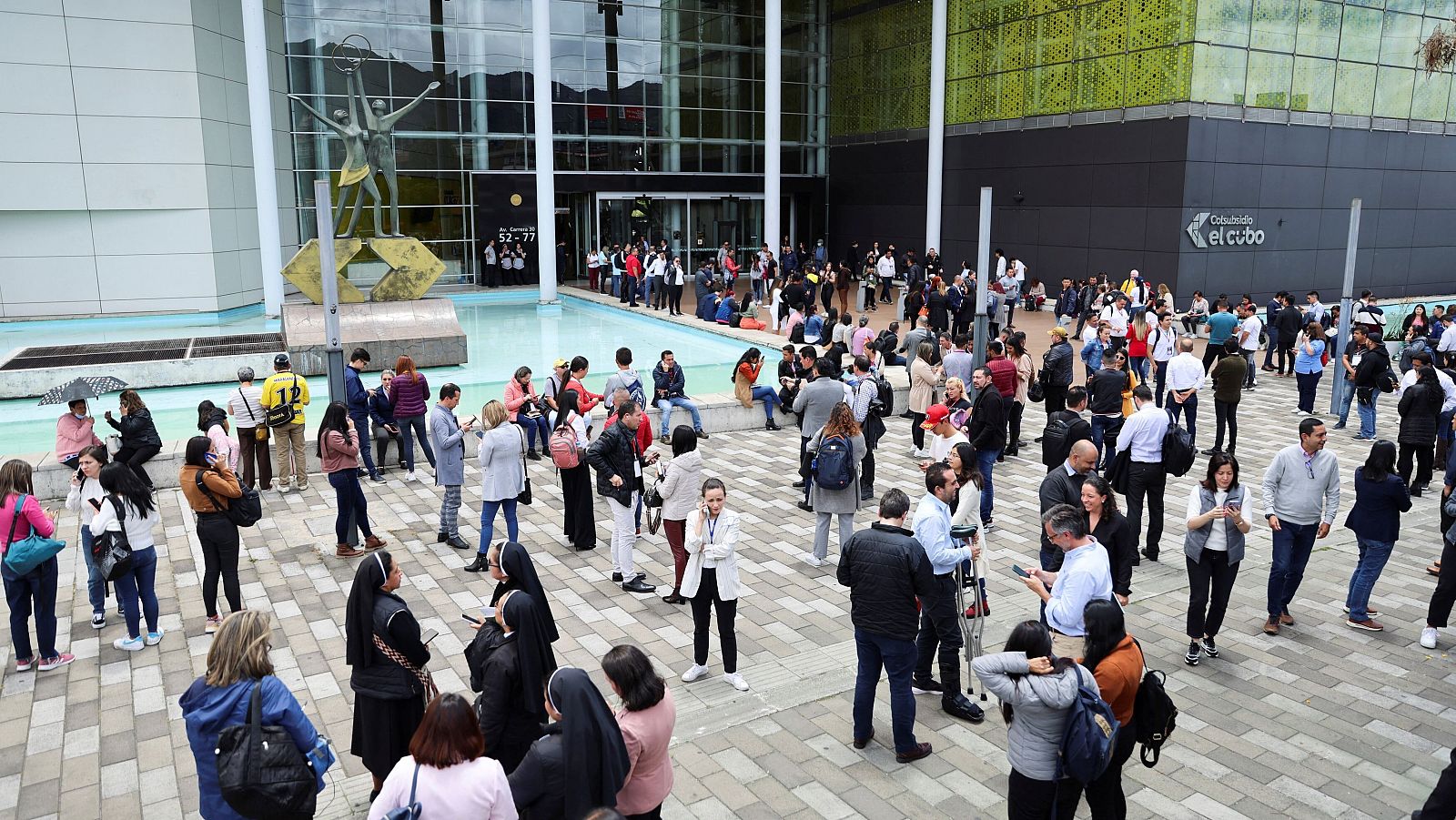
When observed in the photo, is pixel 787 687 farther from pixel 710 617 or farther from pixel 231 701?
pixel 231 701

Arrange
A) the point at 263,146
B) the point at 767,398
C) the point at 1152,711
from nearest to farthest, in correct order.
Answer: the point at 1152,711
the point at 767,398
the point at 263,146

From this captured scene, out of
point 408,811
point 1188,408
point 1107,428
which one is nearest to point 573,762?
point 408,811

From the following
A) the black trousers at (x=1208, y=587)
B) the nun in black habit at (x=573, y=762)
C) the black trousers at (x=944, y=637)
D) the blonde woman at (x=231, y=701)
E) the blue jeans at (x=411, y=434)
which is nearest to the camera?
the nun in black habit at (x=573, y=762)

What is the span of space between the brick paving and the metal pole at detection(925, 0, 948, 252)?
22.8 metres

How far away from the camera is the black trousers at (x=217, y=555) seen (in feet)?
24.7

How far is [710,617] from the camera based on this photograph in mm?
6816

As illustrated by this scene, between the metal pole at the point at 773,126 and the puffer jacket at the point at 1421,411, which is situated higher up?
the metal pole at the point at 773,126

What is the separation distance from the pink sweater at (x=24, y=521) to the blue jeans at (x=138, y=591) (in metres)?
0.68

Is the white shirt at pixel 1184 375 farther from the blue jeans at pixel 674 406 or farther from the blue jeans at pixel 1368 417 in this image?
the blue jeans at pixel 674 406

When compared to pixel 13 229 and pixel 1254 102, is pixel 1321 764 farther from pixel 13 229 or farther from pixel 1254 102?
pixel 13 229

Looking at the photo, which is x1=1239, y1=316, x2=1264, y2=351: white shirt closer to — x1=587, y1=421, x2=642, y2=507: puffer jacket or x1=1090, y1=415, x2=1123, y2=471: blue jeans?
x1=1090, y1=415, x2=1123, y2=471: blue jeans

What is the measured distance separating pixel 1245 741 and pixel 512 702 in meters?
4.60

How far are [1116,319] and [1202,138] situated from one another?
34.4ft

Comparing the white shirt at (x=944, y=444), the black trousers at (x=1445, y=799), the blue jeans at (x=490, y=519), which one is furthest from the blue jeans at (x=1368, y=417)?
the blue jeans at (x=490, y=519)
